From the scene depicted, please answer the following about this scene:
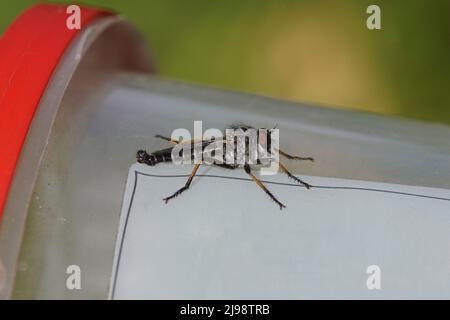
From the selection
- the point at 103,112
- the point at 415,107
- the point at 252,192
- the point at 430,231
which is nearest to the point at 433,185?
the point at 430,231

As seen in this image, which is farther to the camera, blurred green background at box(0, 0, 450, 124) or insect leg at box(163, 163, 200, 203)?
blurred green background at box(0, 0, 450, 124)

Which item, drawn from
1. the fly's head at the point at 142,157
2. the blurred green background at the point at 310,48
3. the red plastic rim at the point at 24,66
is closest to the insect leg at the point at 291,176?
the fly's head at the point at 142,157

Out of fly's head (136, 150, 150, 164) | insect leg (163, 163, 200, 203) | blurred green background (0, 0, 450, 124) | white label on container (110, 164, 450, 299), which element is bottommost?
white label on container (110, 164, 450, 299)

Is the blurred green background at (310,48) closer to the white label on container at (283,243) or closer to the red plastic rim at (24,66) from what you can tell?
the red plastic rim at (24,66)

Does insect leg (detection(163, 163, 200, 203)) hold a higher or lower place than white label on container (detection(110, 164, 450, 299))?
higher

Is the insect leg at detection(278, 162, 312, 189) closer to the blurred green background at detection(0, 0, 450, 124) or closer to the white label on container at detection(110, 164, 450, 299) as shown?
the white label on container at detection(110, 164, 450, 299)

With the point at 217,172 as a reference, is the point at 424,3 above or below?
above

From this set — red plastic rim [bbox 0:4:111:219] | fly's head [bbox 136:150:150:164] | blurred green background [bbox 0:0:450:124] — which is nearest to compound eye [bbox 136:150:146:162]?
fly's head [bbox 136:150:150:164]

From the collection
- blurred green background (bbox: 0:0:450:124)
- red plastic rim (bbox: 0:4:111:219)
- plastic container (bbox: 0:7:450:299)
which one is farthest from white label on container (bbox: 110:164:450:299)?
blurred green background (bbox: 0:0:450:124)

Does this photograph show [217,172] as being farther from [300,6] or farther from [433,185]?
[300,6]
